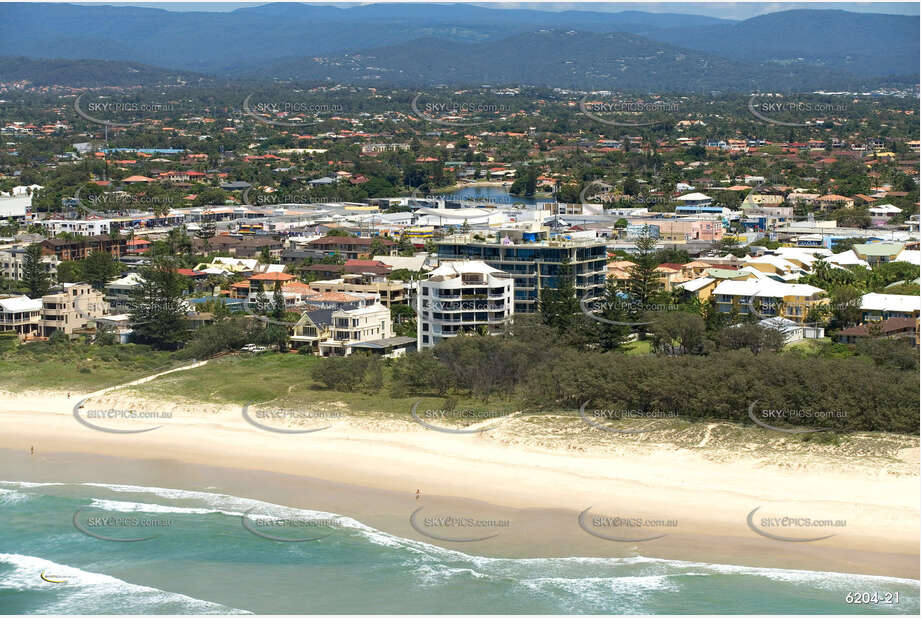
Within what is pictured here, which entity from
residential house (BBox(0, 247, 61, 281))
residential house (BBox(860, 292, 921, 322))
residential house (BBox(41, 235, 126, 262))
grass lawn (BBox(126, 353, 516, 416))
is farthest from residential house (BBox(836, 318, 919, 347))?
residential house (BBox(41, 235, 126, 262))

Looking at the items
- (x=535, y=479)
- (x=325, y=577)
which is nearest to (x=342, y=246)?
(x=535, y=479)

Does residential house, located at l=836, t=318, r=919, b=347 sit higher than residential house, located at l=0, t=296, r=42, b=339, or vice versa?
residential house, located at l=836, t=318, r=919, b=347

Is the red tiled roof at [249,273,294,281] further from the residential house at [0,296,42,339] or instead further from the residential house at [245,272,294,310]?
the residential house at [0,296,42,339]

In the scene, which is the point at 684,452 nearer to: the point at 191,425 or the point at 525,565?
the point at 525,565

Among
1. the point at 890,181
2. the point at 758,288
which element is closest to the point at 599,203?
the point at 890,181

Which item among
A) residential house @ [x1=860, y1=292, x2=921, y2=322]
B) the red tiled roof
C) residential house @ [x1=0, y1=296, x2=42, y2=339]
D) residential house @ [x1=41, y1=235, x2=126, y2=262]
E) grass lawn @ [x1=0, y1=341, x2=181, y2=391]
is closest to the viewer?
grass lawn @ [x1=0, y1=341, x2=181, y2=391]

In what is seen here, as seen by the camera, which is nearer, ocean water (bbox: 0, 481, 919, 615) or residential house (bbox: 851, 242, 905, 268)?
ocean water (bbox: 0, 481, 919, 615)

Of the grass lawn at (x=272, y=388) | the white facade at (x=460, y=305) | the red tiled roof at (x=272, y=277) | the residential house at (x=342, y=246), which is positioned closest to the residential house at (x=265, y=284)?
the red tiled roof at (x=272, y=277)

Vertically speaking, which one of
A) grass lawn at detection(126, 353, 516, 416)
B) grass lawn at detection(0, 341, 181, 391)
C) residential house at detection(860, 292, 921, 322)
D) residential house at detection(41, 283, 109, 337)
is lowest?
grass lawn at detection(0, 341, 181, 391)
